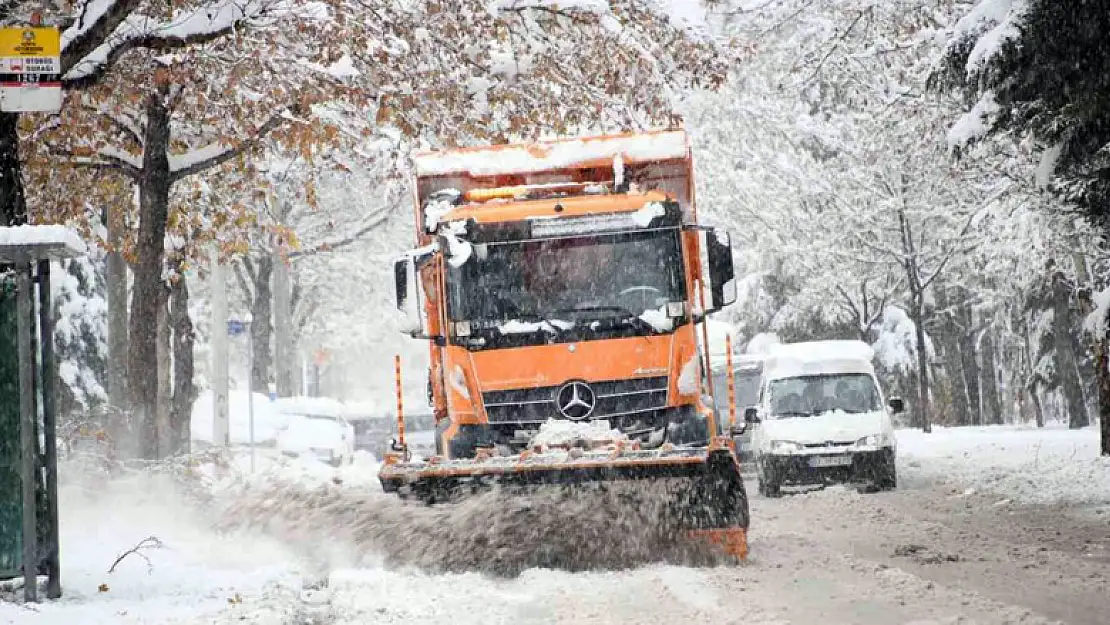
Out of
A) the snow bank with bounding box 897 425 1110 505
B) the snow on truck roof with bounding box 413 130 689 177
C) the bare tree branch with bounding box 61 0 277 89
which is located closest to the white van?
the snow bank with bounding box 897 425 1110 505

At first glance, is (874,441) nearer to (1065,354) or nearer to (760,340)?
(1065,354)

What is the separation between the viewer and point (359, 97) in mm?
15820

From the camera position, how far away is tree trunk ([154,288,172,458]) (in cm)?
2072

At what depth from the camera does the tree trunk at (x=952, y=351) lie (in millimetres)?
37719

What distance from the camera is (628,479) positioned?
10.8 meters

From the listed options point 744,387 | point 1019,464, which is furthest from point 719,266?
point 744,387

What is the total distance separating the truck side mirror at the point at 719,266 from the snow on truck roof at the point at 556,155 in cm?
134

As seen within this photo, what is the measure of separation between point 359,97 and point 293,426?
1527 centimetres

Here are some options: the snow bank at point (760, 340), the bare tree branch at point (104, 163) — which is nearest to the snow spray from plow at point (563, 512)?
the bare tree branch at point (104, 163)

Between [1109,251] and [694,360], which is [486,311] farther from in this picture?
[1109,251]

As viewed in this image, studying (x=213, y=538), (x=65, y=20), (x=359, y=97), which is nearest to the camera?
(x=65, y=20)

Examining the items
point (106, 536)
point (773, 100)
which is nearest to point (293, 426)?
point (773, 100)

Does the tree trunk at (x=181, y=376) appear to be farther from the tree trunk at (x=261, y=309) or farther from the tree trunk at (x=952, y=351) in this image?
the tree trunk at (x=952, y=351)

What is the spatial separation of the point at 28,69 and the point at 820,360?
1340cm
